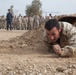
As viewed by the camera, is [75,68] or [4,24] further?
[4,24]

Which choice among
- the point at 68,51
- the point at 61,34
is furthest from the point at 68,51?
the point at 61,34

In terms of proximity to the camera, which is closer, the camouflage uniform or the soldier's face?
the soldier's face

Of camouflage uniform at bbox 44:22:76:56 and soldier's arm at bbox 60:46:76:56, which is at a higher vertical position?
camouflage uniform at bbox 44:22:76:56

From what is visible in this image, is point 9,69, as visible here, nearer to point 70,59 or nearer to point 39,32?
point 70,59

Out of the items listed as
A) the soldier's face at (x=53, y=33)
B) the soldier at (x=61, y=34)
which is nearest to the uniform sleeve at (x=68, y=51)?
the soldier at (x=61, y=34)

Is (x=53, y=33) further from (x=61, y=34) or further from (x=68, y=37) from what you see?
(x=68, y=37)

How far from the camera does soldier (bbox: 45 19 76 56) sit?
447 cm

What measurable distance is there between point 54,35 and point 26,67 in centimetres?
68

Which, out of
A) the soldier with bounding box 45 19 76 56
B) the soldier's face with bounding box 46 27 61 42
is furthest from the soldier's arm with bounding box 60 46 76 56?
the soldier's face with bounding box 46 27 61 42

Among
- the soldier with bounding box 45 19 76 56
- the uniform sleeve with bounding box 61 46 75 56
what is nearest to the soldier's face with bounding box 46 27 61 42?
the soldier with bounding box 45 19 76 56

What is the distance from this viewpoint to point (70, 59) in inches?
183

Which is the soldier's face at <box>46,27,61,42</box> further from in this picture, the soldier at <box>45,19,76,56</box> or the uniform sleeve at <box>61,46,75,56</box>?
the uniform sleeve at <box>61,46,75,56</box>

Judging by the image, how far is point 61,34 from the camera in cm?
493

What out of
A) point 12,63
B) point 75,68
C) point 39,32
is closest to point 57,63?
point 75,68
